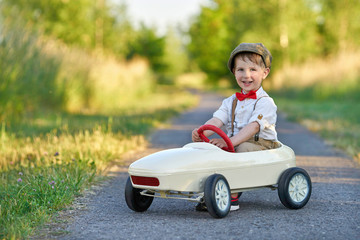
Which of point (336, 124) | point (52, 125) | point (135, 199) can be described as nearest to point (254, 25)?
point (336, 124)

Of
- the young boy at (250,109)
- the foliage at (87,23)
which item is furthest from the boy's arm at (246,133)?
the foliage at (87,23)

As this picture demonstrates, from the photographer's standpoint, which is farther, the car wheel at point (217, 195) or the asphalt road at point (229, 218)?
the car wheel at point (217, 195)

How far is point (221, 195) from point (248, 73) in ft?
3.96

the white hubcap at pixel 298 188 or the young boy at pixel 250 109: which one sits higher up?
the young boy at pixel 250 109

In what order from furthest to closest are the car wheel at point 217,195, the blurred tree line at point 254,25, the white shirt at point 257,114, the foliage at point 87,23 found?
the blurred tree line at point 254,25 < the foliage at point 87,23 < the white shirt at point 257,114 < the car wheel at point 217,195

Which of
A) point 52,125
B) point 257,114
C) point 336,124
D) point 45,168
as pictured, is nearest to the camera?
point 257,114

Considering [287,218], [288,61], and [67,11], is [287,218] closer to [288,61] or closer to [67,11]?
[67,11]

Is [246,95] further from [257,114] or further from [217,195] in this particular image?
[217,195]

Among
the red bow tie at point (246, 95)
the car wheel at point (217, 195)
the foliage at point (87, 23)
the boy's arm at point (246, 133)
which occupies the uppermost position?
the foliage at point (87, 23)

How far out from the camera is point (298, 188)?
4246mm

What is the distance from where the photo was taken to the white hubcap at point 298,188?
4199 mm

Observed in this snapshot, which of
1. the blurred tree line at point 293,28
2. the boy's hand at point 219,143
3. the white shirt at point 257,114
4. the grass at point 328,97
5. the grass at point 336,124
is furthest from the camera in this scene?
the blurred tree line at point 293,28

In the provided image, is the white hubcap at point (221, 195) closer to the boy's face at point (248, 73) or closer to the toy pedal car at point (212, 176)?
the toy pedal car at point (212, 176)

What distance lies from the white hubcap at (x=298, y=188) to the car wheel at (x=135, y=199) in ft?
3.88
